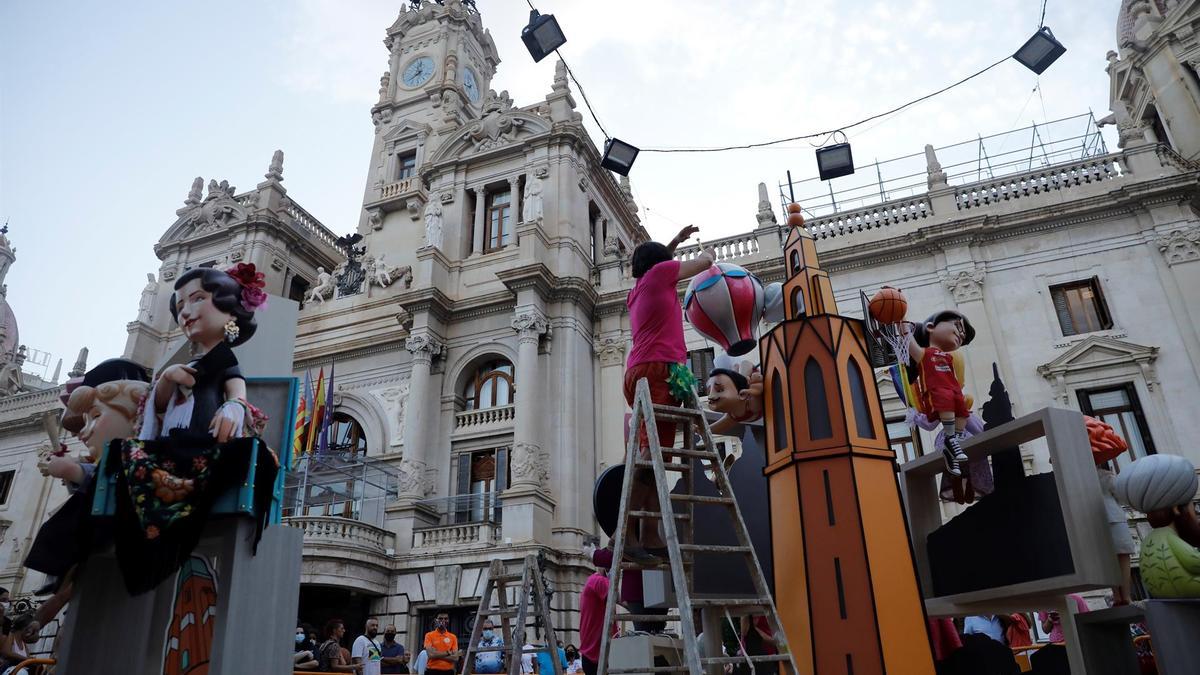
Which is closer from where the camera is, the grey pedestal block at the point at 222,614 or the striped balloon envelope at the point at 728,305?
the grey pedestal block at the point at 222,614

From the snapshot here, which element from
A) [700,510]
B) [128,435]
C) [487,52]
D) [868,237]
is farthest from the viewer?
[487,52]

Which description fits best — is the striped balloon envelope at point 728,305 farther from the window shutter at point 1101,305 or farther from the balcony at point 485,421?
the window shutter at point 1101,305

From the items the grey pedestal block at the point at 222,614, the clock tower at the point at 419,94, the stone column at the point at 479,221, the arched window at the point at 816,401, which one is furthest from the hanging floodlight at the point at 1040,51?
the clock tower at the point at 419,94

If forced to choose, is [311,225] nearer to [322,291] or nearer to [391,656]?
[322,291]

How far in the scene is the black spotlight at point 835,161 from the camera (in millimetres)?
12805

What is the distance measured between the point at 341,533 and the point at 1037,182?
68.6 feet

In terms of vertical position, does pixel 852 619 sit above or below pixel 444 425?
below

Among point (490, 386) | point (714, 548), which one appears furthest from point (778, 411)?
point (490, 386)

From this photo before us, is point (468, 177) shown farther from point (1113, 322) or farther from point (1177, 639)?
point (1177, 639)

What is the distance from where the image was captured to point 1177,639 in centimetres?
394

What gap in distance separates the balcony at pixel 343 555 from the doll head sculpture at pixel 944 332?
1611 cm

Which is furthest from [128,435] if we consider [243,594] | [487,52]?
[487,52]

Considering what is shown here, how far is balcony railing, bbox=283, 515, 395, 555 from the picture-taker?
18.9 m

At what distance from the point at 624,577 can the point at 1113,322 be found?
57.4 feet
